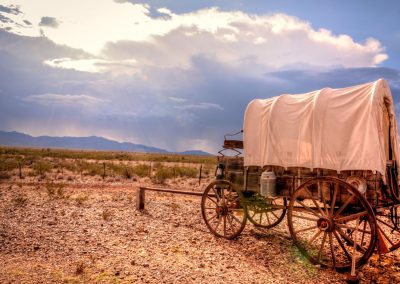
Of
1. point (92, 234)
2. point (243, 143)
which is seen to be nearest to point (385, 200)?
point (243, 143)

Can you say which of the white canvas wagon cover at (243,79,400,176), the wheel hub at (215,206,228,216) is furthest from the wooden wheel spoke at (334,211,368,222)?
the wheel hub at (215,206,228,216)

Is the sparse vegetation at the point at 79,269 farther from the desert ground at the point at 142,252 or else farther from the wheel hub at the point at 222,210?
the wheel hub at the point at 222,210

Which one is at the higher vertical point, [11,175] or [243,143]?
[243,143]

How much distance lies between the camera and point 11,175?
2497 centimetres

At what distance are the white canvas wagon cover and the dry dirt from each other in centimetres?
208

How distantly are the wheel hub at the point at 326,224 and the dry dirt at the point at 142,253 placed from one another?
2.72 ft

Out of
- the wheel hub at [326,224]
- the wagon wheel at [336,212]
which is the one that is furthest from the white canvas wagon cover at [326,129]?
the wheel hub at [326,224]

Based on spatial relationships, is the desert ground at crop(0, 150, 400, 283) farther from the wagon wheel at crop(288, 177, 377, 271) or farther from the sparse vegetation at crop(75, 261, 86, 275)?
the wagon wheel at crop(288, 177, 377, 271)

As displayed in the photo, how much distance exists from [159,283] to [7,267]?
289 centimetres

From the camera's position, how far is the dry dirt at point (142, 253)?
21.9 feet

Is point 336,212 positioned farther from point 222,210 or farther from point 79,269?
point 79,269

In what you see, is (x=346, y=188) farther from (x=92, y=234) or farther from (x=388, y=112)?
(x=92, y=234)

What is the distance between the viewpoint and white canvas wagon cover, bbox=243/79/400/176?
22.5ft

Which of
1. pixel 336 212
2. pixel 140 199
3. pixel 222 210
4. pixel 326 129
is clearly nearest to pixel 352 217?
pixel 336 212
